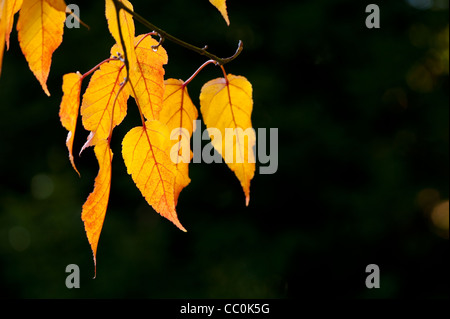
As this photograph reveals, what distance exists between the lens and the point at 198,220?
296 centimetres

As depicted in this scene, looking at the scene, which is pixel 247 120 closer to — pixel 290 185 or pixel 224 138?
pixel 224 138

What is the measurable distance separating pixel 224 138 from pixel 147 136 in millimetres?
68

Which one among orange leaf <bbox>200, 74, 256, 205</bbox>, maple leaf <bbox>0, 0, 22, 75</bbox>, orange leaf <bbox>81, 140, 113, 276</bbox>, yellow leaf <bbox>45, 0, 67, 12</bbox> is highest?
yellow leaf <bbox>45, 0, 67, 12</bbox>

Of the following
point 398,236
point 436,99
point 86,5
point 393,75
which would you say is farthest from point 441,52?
point 86,5

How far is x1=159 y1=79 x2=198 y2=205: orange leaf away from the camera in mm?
438

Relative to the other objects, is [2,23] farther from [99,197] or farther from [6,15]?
[99,197]

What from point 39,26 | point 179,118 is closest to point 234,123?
point 179,118

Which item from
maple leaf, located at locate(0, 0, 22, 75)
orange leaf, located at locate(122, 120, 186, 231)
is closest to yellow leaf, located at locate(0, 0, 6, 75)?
maple leaf, located at locate(0, 0, 22, 75)

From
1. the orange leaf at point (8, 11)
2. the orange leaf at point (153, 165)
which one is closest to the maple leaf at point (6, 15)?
the orange leaf at point (8, 11)

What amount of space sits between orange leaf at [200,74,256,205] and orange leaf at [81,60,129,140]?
0.07 m

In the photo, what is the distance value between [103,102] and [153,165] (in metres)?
0.06

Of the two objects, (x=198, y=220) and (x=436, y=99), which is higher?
(x=436, y=99)

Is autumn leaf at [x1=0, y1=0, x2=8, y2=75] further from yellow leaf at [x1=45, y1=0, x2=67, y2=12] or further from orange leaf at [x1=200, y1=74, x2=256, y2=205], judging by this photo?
orange leaf at [x1=200, y1=74, x2=256, y2=205]

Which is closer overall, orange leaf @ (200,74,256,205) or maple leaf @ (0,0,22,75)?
maple leaf @ (0,0,22,75)
